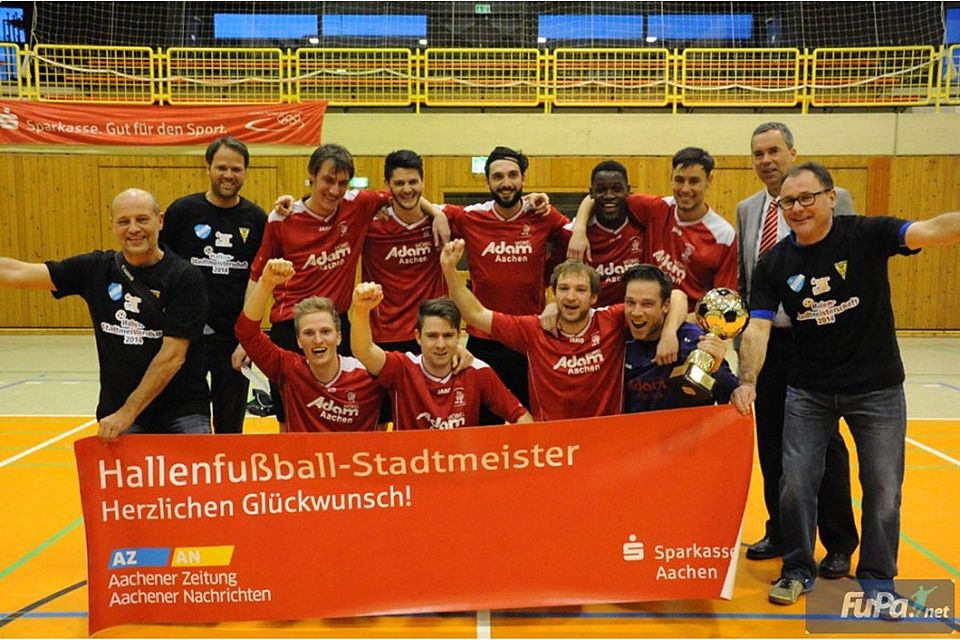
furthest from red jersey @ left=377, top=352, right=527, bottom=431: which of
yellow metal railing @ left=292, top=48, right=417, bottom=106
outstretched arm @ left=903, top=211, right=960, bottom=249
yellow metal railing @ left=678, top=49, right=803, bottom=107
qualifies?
yellow metal railing @ left=678, top=49, right=803, bottom=107

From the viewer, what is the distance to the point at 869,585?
402 centimetres

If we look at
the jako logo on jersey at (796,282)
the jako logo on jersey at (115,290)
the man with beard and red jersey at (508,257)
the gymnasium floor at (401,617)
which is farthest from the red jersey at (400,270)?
the jako logo on jersey at (796,282)

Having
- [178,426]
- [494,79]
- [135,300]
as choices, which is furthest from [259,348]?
[494,79]

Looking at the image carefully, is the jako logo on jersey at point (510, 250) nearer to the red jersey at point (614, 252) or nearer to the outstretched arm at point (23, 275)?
the red jersey at point (614, 252)

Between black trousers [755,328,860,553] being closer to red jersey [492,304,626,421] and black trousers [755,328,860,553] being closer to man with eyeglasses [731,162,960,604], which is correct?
man with eyeglasses [731,162,960,604]

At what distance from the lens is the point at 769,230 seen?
15.3 ft

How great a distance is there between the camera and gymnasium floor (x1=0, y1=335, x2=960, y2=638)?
381 centimetres

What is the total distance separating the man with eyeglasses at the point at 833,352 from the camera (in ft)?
12.7

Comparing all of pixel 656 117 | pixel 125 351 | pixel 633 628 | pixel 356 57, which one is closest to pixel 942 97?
pixel 656 117

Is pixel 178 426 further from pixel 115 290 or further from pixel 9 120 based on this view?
pixel 9 120

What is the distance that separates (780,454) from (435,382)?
2289 millimetres

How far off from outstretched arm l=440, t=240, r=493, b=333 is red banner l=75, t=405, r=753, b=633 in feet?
3.29

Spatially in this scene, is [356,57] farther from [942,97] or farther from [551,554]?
[551,554]

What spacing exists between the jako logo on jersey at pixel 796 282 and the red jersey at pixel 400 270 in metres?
2.51
